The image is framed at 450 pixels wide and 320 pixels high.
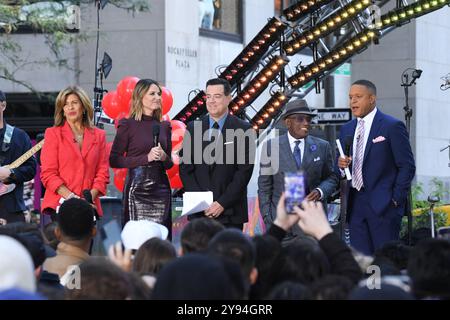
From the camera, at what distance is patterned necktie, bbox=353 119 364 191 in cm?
1141

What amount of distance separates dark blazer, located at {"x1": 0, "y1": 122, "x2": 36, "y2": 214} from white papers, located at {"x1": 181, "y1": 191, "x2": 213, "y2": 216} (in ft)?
5.72

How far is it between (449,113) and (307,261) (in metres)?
24.3

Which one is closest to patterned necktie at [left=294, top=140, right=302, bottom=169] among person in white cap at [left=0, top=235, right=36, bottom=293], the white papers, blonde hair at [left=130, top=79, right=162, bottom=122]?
the white papers

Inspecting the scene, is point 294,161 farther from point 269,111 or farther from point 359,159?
point 269,111

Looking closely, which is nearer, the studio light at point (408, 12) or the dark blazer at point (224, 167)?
the dark blazer at point (224, 167)

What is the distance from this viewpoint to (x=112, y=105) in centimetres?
1586

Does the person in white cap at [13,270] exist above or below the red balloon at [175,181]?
below

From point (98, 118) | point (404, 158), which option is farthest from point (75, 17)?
point (404, 158)

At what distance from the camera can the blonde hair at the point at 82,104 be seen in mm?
11219

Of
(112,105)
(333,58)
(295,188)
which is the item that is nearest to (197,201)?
(295,188)

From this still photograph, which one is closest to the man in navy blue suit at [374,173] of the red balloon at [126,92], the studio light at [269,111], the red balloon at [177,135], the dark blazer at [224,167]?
the dark blazer at [224,167]

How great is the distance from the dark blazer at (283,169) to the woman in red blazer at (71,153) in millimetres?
1479

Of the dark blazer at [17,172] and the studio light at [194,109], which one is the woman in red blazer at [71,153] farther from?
the studio light at [194,109]

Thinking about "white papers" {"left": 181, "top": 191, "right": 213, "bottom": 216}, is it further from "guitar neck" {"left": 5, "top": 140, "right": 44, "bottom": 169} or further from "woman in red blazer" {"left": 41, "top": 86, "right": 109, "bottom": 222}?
"guitar neck" {"left": 5, "top": 140, "right": 44, "bottom": 169}
